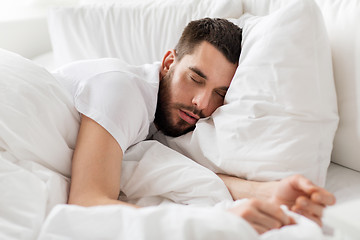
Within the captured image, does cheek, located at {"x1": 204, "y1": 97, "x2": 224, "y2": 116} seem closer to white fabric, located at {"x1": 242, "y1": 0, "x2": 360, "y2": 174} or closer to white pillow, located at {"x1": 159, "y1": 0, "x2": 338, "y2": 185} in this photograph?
white pillow, located at {"x1": 159, "y1": 0, "x2": 338, "y2": 185}

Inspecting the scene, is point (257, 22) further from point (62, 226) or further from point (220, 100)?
point (62, 226)

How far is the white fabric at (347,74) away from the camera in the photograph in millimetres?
937

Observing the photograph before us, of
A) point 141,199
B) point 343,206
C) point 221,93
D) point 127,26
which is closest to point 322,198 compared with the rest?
point 343,206

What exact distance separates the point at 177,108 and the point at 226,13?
17.7 inches

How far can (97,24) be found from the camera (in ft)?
5.16

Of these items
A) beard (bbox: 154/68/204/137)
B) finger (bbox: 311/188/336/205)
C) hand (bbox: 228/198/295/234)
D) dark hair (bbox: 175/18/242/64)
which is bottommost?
beard (bbox: 154/68/204/137)

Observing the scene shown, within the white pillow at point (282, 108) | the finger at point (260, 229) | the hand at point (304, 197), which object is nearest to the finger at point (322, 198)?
the hand at point (304, 197)

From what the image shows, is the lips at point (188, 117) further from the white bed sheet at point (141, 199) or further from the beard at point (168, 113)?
the white bed sheet at point (141, 199)

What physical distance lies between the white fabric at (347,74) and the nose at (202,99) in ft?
1.11

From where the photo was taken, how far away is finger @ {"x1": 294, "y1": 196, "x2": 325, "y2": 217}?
696 mm

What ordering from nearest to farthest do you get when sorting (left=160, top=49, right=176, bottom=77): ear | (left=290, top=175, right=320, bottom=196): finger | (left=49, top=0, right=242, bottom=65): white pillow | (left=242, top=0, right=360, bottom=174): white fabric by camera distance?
(left=290, top=175, right=320, bottom=196): finger
(left=242, top=0, right=360, bottom=174): white fabric
(left=160, top=49, right=176, bottom=77): ear
(left=49, top=0, right=242, bottom=65): white pillow

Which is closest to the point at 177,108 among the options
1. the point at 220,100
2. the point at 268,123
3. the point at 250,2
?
the point at 220,100

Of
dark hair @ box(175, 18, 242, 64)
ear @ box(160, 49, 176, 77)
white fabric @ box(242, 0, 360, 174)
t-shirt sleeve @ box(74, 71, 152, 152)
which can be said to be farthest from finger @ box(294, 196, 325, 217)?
ear @ box(160, 49, 176, 77)

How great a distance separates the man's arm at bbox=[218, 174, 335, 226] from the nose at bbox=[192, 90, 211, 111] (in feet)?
0.85
